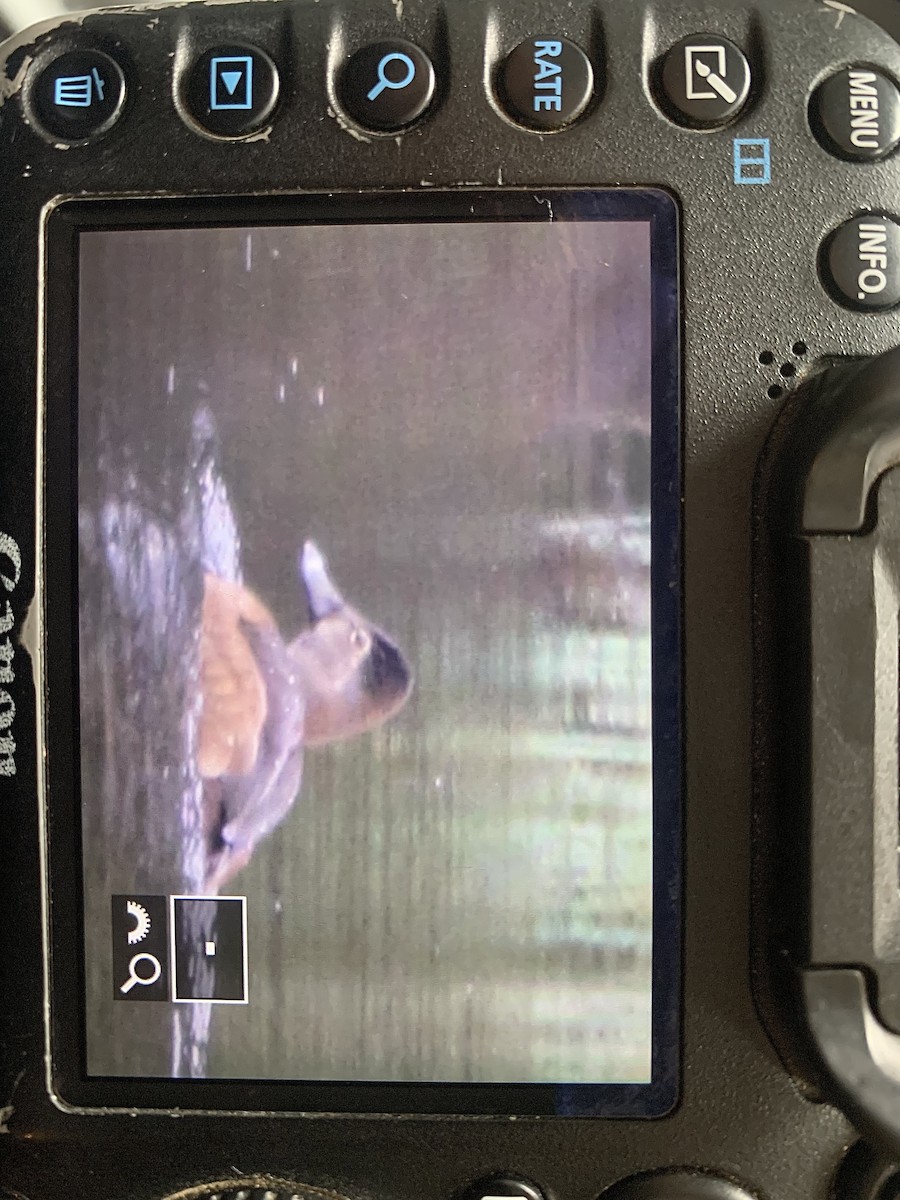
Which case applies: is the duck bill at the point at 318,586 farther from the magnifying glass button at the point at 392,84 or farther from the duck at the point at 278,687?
the magnifying glass button at the point at 392,84

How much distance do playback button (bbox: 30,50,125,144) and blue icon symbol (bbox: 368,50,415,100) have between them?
9 centimetres

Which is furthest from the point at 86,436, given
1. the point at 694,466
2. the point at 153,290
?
the point at 694,466

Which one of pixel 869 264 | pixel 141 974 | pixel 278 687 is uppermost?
pixel 869 264

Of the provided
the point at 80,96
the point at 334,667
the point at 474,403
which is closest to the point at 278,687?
the point at 334,667

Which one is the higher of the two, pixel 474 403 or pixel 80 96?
pixel 80 96

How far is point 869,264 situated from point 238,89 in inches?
9.1

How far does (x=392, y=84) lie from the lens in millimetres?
356

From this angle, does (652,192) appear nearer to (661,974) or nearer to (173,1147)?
(661,974)

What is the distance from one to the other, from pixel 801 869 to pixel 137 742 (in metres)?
0.23

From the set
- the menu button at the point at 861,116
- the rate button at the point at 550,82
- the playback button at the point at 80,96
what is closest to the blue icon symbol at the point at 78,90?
the playback button at the point at 80,96

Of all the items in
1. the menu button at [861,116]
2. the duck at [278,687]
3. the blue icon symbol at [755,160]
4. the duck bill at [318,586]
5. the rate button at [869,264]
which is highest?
the menu button at [861,116]

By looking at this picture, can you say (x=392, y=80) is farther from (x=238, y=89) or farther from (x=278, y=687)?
(x=278, y=687)

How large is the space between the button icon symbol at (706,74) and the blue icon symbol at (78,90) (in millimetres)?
208

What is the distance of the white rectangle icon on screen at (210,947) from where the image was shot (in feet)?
1.18
